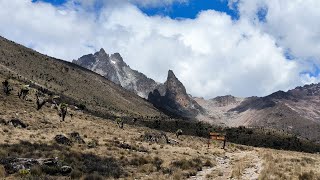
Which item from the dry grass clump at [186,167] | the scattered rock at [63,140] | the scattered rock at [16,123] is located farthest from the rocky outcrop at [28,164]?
the scattered rock at [16,123]

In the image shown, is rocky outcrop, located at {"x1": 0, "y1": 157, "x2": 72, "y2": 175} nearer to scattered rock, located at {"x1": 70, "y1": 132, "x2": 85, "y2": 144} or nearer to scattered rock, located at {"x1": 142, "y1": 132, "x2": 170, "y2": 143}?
scattered rock, located at {"x1": 70, "y1": 132, "x2": 85, "y2": 144}

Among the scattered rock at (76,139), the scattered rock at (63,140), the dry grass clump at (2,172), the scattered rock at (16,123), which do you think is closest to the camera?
the dry grass clump at (2,172)

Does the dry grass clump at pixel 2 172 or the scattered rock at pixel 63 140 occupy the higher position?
the scattered rock at pixel 63 140

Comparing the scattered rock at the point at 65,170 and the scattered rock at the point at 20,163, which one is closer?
the scattered rock at the point at 20,163

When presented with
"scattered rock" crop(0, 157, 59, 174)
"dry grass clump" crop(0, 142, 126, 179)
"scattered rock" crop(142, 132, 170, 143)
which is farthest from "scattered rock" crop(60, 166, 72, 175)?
"scattered rock" crop(142, 132, 170, 143)

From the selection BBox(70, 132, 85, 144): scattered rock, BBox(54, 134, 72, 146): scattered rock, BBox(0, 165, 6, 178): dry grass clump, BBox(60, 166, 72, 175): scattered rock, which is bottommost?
BBox(0, 165, 6, 178): dry grass clump

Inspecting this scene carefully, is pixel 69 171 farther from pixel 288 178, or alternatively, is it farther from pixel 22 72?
pixel 22 72

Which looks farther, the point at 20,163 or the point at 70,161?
the point at 70,161

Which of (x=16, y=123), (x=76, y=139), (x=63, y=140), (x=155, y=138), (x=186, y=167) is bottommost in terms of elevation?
(x=186, y=167)

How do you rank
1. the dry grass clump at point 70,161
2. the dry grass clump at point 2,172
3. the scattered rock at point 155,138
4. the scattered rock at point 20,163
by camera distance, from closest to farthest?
1. the dry grass clump at point 2,172
2. the scattered rock at point 20,163
3. the dry grass clump at point 70,161
4. the scattered rock at point 155,138

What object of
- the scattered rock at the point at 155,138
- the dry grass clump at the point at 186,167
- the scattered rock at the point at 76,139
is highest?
the scattered rock at the point at 155,138

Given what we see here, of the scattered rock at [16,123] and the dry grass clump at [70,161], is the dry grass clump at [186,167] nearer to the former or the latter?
the dry grass clump at [70,161]

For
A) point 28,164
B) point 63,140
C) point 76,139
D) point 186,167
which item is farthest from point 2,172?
point 76,139

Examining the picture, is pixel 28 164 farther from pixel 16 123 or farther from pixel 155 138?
pixel 155 138
